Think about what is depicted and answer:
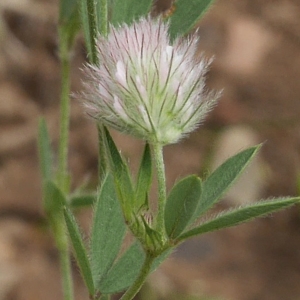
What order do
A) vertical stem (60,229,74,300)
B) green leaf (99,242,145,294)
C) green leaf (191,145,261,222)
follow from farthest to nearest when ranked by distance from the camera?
vertical stem (60,229,74,300) < green leaf (99,242,145,294) < green leaf (191,145,261,222)

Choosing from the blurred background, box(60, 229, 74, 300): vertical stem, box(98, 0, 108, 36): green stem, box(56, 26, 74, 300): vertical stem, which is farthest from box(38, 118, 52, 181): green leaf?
the blurred background

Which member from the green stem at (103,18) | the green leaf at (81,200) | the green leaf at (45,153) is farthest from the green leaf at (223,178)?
the green leaf at (45,153)

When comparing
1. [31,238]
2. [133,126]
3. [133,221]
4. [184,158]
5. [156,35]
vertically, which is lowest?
[31,238]

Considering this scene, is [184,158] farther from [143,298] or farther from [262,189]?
[143,298]

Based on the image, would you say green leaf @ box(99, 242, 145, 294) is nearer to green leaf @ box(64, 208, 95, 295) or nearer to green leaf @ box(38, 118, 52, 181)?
green leaf @ box(64, 208, 95, 295)

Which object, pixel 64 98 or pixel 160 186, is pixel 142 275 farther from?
pixel 64 98

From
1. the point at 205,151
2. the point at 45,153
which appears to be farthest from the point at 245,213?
the point at 205,151

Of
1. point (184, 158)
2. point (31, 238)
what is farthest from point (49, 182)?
point (184, 158)
